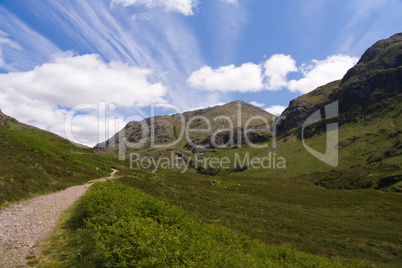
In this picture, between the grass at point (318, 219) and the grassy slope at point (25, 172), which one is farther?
the grass at point (318, 219)

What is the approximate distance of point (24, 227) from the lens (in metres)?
13.0

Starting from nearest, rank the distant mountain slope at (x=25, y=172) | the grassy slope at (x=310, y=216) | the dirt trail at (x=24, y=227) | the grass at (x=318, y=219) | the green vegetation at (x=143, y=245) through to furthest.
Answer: the green vegetation at (x=143, y=245) → the dirt trail at (x=24, y=227) → the distant mountain slope at (x=25, y=172) → the grass at (x=318, y=219) → the grassy slope at (x=310, y=216)

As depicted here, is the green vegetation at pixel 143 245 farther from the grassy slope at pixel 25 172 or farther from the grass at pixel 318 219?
the grass at pixel 318 219

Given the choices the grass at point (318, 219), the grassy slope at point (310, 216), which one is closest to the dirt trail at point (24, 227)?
the grass at point (318, 219)

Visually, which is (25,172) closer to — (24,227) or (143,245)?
(24,227)

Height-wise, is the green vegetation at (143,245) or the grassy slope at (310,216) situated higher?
the green vegetation at (143,245)

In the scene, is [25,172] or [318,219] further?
[318,219]

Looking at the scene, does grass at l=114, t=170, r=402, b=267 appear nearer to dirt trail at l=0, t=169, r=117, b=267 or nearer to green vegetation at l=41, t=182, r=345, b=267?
green vegetation at l=41, t=182, r=345, b=267

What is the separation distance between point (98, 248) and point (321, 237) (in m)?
26.9

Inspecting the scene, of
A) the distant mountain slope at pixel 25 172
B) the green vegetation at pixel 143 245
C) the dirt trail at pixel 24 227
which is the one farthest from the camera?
the distant mountain slope at pixel 25 172

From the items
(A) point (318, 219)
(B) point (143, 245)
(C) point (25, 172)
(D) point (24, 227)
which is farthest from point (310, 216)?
(C) point (25, 172)

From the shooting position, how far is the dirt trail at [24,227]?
380 inches

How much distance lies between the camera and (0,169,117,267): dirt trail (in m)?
9.65

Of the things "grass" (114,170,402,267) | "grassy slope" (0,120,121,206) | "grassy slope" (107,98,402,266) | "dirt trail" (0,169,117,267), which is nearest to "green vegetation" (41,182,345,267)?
"dirt trail" (0,169,117,267)
